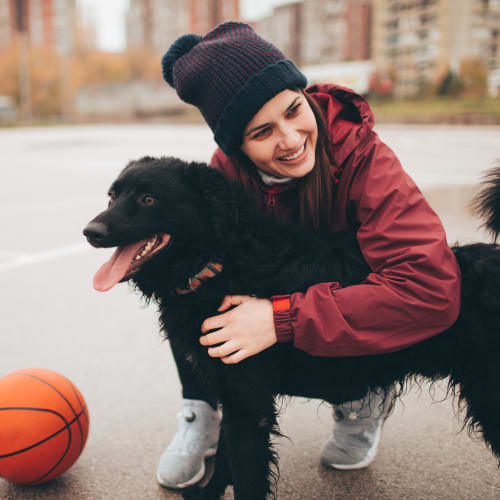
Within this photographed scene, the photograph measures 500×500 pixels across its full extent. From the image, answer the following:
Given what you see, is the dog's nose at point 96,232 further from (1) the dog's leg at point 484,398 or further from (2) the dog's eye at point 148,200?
(1) the dog's leg at point 484,398

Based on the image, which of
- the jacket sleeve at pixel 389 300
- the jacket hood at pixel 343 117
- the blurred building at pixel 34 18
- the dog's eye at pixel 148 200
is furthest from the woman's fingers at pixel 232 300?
the blurred building at pixel 34 18

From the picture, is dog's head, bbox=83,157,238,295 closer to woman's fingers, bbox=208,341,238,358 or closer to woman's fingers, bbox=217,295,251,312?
woman's fingers, bbox=217,295,251,312

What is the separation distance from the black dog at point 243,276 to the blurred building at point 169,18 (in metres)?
96.6

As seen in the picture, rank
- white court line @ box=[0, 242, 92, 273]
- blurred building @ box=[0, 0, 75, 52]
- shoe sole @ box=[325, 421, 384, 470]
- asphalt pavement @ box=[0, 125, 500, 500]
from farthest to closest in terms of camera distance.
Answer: blurred building @ box=[0, 0, 75, 52], white court line @ box=[0, 242, 92, 273], shoe sole @ box=[325, 421, 384, 470], asphalt pavement @ box=[0, 125, 500, 500]

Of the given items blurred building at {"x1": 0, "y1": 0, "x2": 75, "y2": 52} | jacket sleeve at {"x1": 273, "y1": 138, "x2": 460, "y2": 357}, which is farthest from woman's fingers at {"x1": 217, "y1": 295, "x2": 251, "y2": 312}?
blurred building at {"x1": 0, "y1": 0, "x2": 75, "y2": 52}

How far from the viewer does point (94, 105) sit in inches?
2087

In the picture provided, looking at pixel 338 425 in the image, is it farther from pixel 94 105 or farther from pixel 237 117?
pixel 94 105

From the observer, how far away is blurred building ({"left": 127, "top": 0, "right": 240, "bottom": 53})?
95.5 m

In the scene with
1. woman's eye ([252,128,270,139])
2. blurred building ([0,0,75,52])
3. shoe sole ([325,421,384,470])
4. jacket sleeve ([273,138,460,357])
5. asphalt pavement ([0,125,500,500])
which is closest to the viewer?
jacket sleeve ([273,138,460,357])

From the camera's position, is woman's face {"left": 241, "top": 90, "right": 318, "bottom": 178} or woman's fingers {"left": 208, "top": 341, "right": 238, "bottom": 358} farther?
woman's face {"left": 241, "top": 90, "right": 318, "bottom": 178}

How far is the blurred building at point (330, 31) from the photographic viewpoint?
8694 cm

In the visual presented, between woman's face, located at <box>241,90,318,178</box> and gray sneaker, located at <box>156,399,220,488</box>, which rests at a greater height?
woman's face, located at <box>241,90,318,178</box>

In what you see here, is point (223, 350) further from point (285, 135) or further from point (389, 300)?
point (285, 135)

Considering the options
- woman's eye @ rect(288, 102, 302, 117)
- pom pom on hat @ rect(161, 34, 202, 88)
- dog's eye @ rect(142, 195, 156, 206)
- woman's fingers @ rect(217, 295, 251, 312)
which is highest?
pom pom on hat @ rect(161, 34, 202, 88)
